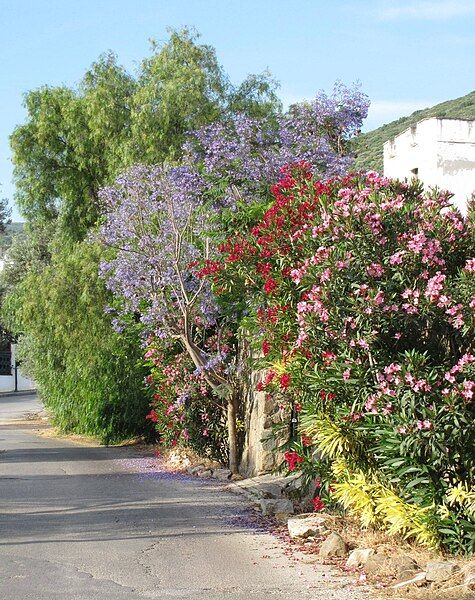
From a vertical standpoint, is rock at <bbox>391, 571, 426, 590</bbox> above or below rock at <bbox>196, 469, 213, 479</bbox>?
above

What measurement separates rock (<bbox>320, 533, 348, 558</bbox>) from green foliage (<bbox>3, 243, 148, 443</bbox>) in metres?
13.8

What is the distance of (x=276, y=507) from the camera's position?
13430mm

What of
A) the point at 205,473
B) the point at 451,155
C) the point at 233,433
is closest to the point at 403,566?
the point at 233,433

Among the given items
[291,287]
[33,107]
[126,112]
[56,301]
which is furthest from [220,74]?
[291,287]

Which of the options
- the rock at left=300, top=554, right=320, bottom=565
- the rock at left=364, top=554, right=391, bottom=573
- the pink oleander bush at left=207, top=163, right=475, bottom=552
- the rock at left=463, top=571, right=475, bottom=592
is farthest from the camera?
the rock at left=300, top=554, right=320, bottom=565

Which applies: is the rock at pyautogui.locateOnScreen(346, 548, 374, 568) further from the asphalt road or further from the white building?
the white building

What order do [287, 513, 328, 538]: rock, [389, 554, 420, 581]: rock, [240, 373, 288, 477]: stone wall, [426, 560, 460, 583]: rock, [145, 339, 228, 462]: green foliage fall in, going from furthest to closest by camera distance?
[145, 339, 228, 462]: green foliage
[240, 373, 288, 477]: stone wall
[287, 513, 328, 538]: rock
[389, 554, 420, 581]: rock
[426, 560, 460, 583]: rock

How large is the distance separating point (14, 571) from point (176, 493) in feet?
20.5

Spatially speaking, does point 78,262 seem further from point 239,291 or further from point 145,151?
point 239,291

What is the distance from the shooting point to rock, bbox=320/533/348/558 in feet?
34.2

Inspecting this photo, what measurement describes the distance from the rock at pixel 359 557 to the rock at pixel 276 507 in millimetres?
3266

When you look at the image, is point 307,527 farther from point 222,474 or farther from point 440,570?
point 222,474

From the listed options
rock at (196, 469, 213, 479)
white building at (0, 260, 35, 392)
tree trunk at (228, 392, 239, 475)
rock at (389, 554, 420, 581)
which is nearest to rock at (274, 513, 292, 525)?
rock at (389, 554, 420, 581)

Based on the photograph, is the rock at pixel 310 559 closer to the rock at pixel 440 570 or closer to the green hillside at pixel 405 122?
the rock at pixel 440 570
